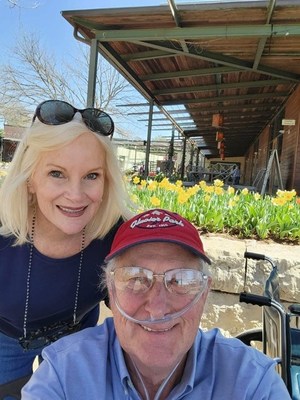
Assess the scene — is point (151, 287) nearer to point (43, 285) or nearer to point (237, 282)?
point (43, 285)

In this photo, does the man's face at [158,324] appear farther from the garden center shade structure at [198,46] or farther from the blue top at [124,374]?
the garden center shade structure at [198,46]

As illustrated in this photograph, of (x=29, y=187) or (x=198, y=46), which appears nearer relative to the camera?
(x=29, y=187)

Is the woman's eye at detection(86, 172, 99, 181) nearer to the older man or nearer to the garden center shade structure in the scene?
the older man

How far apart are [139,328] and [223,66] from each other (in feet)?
26.0

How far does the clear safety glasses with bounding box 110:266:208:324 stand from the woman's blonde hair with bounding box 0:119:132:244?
1.90 ft

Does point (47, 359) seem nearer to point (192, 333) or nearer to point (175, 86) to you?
point (192, 333)

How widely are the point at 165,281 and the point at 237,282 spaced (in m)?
1.95

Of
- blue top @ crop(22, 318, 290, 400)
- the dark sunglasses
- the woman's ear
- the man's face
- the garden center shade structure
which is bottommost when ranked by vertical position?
blue top @ crop(22, 318, 290, 400)

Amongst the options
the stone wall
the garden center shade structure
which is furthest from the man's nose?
the garden center shade structure

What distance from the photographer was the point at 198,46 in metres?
6.95

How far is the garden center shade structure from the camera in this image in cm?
569

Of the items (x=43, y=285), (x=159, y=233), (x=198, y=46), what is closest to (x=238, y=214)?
(x=43, y=285)

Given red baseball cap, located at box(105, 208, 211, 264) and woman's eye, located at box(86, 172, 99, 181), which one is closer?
red baseball cap, located at box(105, 208, 211, 264)

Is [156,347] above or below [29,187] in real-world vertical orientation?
below
